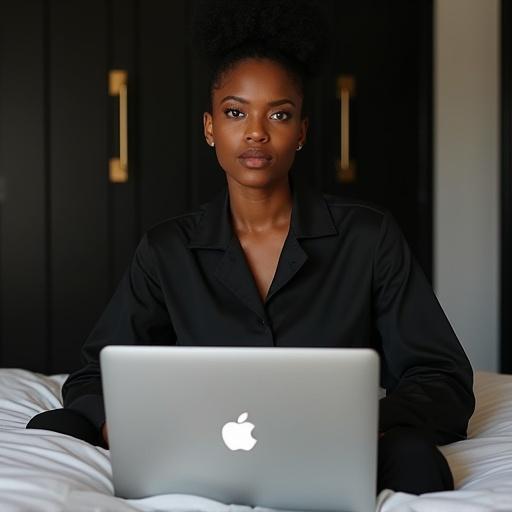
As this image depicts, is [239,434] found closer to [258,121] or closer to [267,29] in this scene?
[258,121]

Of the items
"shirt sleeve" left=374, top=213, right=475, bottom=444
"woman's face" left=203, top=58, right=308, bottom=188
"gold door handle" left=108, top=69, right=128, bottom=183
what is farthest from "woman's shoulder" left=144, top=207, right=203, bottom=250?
"gold door handle" left=108, top=69, right=128, bottom=183

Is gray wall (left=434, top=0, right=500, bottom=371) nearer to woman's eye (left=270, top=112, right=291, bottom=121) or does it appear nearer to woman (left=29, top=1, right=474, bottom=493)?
woman (left=29, top=1, right=474, bottom=493)

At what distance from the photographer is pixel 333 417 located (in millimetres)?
1113

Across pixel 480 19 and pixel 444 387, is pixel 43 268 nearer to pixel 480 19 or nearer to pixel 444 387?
pixel 480 19

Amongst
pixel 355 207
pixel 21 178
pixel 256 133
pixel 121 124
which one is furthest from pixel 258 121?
pixel 21 178

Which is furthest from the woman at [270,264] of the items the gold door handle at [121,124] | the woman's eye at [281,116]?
the gold door handle at [121,124]

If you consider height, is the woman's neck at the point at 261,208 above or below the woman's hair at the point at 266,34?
below

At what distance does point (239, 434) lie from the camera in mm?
1138

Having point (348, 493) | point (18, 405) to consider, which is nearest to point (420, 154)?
point (18, 405)

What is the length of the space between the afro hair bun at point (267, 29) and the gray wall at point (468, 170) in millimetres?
2265

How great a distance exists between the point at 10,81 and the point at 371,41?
150 centimetres

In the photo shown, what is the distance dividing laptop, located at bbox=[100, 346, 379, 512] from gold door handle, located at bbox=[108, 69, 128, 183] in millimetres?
2729

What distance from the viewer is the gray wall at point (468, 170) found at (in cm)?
397

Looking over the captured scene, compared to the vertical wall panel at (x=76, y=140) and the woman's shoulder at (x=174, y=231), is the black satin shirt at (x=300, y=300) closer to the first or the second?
the woman's shoulder at (x=174, y=231)
